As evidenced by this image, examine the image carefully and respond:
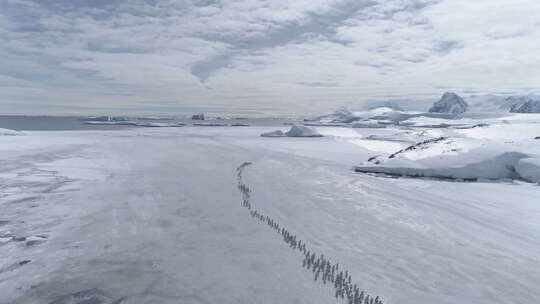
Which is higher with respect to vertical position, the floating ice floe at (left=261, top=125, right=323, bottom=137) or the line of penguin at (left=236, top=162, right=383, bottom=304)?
the floating ice floe at (left=261, top=125, right=323, bottom=137)

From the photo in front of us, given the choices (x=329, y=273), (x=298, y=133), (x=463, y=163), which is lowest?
(x=329, y=273)

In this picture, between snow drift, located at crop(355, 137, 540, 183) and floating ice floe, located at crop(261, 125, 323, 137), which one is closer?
snow drift, located at crop(355, 137, 540, 183)

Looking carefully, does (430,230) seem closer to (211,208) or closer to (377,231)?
(377,231)

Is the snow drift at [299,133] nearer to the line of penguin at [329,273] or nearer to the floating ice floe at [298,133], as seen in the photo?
the floating ice floe at [298,133]

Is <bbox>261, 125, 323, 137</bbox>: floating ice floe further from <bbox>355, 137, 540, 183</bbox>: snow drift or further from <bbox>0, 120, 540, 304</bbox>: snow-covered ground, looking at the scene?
<bbox>0, 120, 540, 304</bbox>: snow-covered ground

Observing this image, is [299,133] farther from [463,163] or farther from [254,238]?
[254,238]

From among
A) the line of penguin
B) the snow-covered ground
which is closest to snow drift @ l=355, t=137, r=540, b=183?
the snow-covered ground

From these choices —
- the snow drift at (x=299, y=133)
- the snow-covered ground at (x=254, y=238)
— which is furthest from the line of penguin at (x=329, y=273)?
the snow drift at (x=299, y=133)

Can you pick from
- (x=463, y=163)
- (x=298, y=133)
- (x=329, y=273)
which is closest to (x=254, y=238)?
(x=329, y=273)
